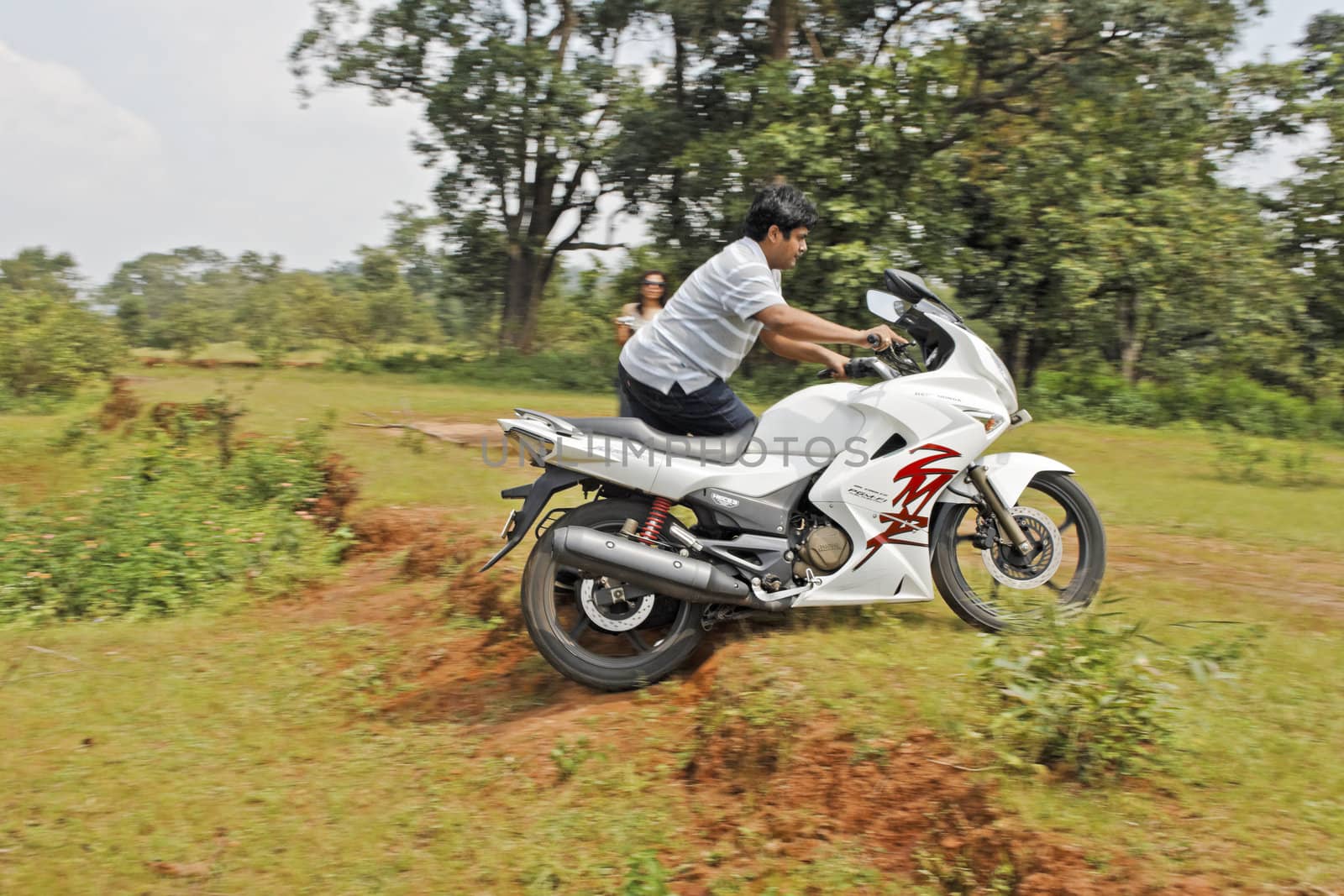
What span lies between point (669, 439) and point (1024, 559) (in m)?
1.62

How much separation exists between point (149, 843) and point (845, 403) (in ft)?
10.2

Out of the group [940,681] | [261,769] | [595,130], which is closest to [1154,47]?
[595,130]

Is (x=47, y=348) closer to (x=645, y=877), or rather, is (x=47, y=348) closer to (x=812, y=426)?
(x=812, y=426)

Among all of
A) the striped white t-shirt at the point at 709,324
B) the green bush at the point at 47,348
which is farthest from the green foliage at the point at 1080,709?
the green bush at the point at 47,348

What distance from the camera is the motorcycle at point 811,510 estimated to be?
14.3 ft

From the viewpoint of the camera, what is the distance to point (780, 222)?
4395 mm

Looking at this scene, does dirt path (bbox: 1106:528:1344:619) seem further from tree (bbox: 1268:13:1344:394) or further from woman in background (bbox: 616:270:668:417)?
tree (bbox: 1268:13:1344:394)

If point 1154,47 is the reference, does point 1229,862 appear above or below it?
below

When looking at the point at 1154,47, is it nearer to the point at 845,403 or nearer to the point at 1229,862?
the point at 845,403

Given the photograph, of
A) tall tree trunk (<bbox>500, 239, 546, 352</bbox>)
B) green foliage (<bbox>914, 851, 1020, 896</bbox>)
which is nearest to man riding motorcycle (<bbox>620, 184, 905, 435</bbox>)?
green foliage (<bbox>914, 851, 1020, 896</bbox>)

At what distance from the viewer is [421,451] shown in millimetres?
9312

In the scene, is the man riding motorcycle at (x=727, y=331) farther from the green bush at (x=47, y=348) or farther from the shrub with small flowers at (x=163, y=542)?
the green bush at (x=47, y=348)

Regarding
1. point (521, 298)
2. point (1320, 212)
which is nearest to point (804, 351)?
point (1320, 212)

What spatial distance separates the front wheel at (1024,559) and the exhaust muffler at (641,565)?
97cm
